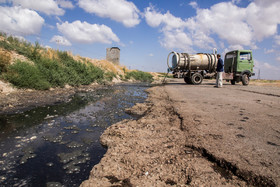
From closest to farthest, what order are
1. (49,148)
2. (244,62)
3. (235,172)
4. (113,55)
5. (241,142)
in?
(235,172)
(241,142)
(49,148)
(244,62)
(113,55)

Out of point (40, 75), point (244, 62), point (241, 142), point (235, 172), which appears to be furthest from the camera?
point (244, 62)

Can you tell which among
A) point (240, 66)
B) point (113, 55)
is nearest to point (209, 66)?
point (240, 66)

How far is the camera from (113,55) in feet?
115

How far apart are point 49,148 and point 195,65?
1251 cm

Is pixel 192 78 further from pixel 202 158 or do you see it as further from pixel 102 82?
pixel 202 158

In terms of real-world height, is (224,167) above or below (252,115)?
below

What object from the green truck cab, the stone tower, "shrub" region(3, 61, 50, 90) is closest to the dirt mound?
"shrub" region(3, 61, 50, 90)

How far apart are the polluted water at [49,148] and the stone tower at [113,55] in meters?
31.8

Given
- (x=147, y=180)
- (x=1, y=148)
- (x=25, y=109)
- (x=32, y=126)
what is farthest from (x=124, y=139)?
(x=25, y=109)

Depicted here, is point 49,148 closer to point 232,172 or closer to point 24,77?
point 232,172

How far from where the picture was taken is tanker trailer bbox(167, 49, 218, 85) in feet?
42.2

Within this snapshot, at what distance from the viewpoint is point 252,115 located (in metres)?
3.54

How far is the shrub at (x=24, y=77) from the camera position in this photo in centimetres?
711

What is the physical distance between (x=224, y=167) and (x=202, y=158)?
24 cm
